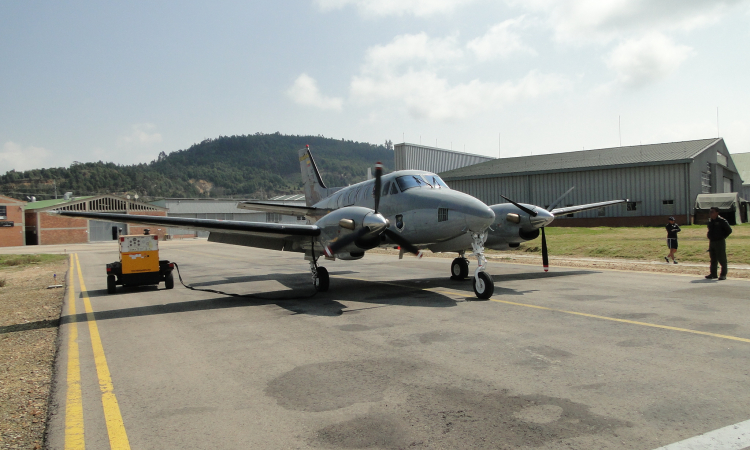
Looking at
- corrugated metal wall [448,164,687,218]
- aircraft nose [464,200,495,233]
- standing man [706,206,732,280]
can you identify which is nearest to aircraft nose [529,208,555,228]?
aircraft nose [464,200,495,233]

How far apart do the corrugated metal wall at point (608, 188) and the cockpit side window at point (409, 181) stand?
120 feet

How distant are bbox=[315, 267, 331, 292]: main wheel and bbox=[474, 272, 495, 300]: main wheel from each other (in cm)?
441

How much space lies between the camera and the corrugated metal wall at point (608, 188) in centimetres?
4150

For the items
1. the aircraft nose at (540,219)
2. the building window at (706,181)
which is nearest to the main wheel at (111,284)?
the aircraft nose at (540,219)

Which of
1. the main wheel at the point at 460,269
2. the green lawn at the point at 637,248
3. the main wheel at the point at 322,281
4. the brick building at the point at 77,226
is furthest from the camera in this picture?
the brick building at the point at 77,226

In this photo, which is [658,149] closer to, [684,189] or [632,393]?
[684,189]

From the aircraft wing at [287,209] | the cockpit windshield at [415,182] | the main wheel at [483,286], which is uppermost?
the cockpit windshield at [415,182]

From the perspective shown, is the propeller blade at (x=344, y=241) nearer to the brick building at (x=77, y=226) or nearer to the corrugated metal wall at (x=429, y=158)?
the corrugated metal wall at (x=429, y=158)

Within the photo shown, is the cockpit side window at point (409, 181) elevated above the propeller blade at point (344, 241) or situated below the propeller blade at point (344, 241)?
above

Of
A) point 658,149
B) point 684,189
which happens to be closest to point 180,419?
point 684,189

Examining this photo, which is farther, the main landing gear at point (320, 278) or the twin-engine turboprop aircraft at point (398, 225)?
the main landing gear at point (320, 278)

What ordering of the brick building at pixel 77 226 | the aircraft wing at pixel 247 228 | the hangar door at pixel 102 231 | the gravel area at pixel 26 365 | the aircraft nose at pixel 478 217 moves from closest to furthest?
the gravel area at pixel 26 365
the aircraft nose at pixel 478 217
the aircraft wing at pixel 247 228
the brick building at pixel 77 226
the hangar door at pixel 102 231

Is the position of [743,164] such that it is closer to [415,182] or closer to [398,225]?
[415,182]

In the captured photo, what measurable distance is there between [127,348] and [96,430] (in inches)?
143
